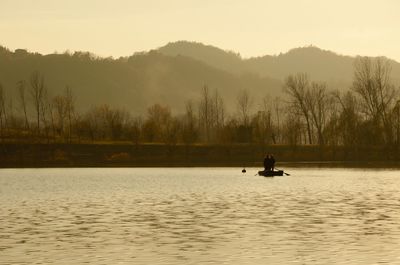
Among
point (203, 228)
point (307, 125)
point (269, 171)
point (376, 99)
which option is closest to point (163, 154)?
point (307, 125)

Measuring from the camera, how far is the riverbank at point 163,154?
127m

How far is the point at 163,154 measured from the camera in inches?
5271

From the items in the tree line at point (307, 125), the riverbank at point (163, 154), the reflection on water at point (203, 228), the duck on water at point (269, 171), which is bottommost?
the reflection on water at point (203, 228)

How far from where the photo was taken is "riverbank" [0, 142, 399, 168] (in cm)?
12725

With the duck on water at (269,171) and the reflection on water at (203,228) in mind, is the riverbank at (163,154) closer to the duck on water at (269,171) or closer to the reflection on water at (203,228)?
the duck on water at (269,171)

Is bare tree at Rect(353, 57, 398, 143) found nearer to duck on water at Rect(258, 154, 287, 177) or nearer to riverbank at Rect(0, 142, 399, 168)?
riverbank at Rect(0, 142, 399, 168)

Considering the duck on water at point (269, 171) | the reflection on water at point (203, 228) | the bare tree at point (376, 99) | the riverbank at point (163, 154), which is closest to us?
the reflection on water at point (203, 228)

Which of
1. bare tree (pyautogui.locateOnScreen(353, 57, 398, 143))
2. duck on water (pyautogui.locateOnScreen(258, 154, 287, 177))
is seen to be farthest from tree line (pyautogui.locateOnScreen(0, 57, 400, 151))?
duck on water (pyautogui.locateOnScreen(258, 154, 287, 177))

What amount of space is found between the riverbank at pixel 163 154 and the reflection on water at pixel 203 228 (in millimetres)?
78782

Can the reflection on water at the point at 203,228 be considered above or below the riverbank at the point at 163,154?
below

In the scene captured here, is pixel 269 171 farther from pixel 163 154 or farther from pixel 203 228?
pixel 163 154

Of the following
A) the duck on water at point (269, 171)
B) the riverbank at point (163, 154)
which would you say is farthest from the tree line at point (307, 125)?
the duck on water at point (269, 171)

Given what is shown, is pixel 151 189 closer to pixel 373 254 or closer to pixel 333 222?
pixel 333 222

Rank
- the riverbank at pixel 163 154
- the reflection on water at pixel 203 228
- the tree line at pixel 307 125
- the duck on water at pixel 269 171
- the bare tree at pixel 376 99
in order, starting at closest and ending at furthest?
the reflection on water at pixel 203 228 < the duck on water at pixel 269 171 < the bare tree at pixel 376 99 < the tree line at pixel 307 125 < the riverbank at pixel 163 154
